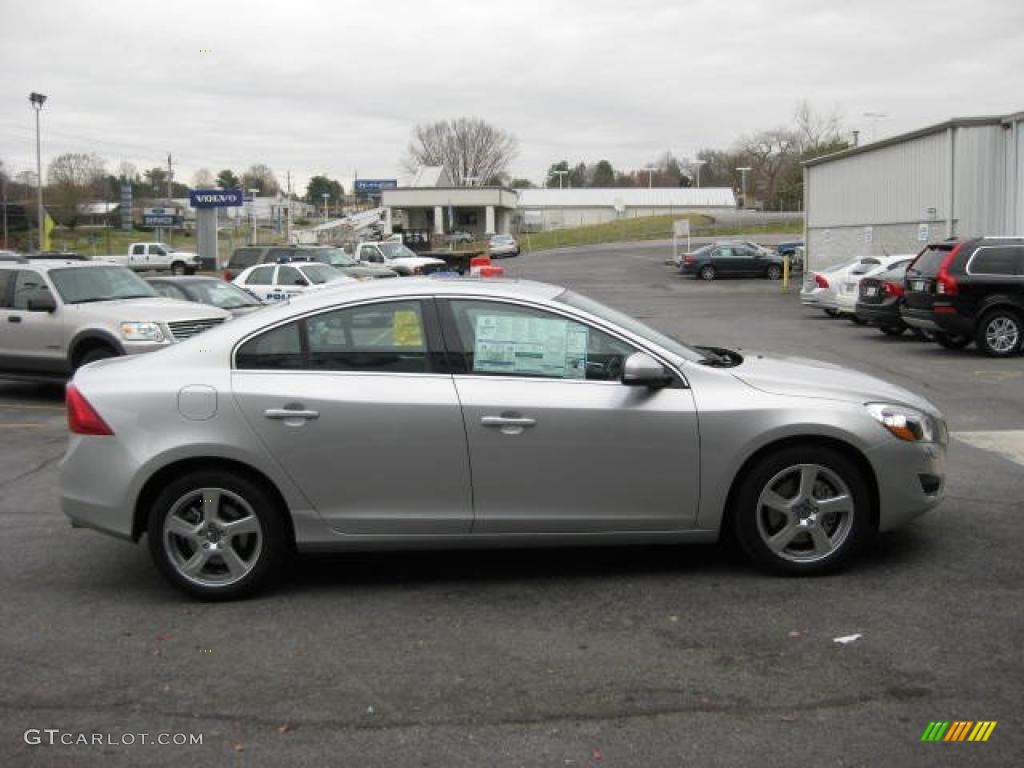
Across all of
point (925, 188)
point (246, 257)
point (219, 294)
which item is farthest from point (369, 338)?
point (246, 257)

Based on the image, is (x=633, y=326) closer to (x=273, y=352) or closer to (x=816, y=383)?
(x=816, y=383)

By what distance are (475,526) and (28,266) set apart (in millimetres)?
9799

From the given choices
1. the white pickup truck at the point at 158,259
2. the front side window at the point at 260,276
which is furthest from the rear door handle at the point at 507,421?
the white pickup truck at the point at 158,259

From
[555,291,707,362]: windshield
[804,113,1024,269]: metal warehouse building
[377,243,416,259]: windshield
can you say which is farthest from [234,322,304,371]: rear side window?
[377,243,416,259]: windshield

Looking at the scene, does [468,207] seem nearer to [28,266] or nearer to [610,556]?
[28,266]

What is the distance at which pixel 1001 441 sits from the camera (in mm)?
9078

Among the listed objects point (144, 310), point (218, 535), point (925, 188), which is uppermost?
point (925, 188)

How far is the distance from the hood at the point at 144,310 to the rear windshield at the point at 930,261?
10505 mm

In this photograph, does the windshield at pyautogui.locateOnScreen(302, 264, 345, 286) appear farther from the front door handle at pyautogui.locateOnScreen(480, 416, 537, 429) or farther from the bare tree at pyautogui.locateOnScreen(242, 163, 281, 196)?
the bare tree at pyautogui.locateOnScreen(242, 163, 281, 196)

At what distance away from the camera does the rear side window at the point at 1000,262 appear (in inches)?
617

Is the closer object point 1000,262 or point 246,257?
point 1000,262

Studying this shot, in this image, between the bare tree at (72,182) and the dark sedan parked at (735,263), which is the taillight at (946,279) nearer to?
the dark sedan parked at (735,263)

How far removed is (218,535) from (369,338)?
124 centimetres

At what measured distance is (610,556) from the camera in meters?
5.89
